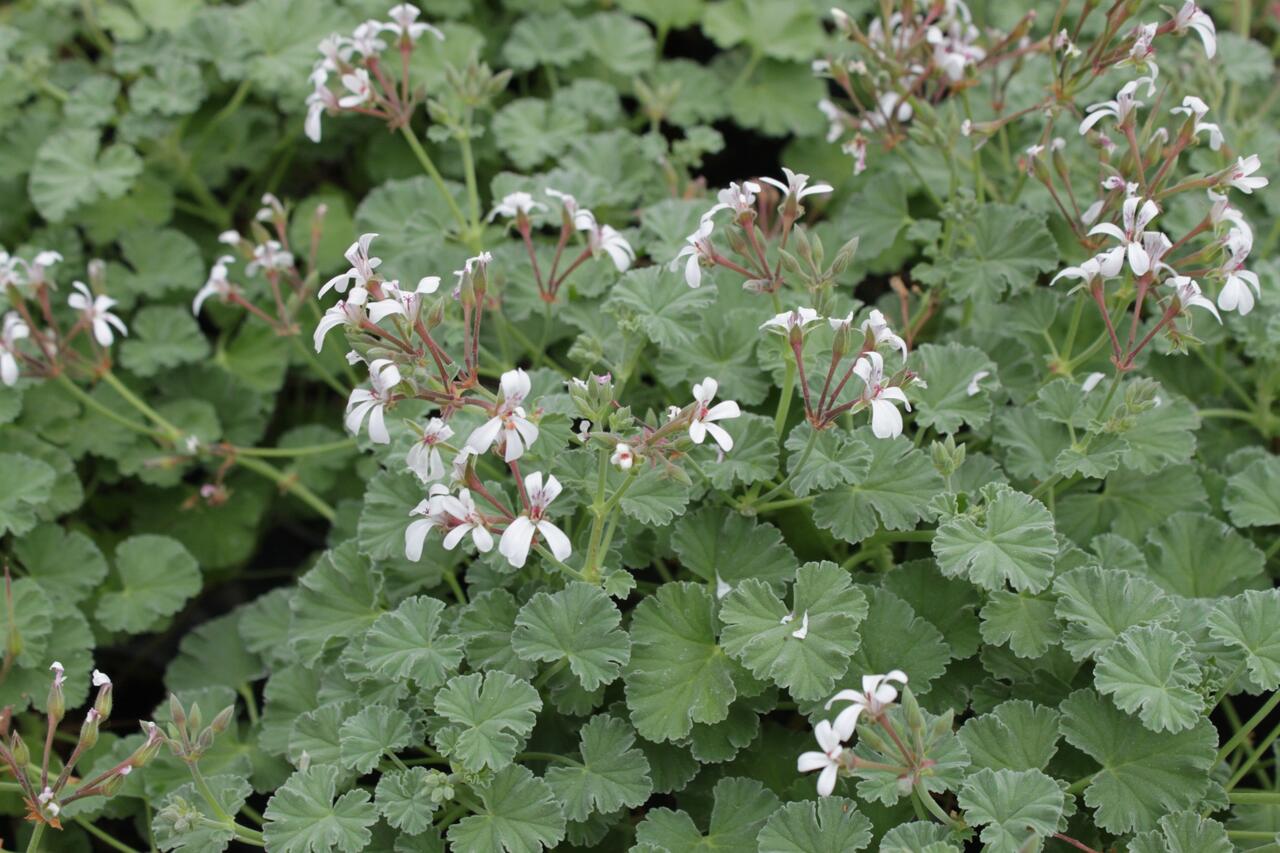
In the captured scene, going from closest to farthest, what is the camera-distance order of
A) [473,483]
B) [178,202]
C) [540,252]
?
[473,483] < [540,252] < [178,202]

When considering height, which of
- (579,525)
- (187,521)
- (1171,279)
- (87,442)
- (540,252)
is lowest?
(187,521)

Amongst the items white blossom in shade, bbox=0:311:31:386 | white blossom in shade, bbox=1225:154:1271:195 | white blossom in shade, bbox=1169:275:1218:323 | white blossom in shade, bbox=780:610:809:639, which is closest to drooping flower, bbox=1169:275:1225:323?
white blossom in shade, bbox=1169:275:1218:323

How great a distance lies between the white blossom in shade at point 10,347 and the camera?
265 cm

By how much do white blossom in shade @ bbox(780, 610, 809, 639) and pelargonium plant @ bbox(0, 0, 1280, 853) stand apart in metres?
0.01

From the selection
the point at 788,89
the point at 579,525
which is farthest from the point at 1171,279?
the point at 788,89

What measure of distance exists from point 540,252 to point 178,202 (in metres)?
1.35

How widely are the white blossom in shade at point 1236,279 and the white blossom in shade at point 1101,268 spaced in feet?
0.63

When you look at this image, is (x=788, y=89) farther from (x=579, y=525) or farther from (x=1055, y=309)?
(x=579, y=525)


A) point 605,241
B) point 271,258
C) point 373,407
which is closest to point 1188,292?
point 605,241

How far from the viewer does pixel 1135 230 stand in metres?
2.14

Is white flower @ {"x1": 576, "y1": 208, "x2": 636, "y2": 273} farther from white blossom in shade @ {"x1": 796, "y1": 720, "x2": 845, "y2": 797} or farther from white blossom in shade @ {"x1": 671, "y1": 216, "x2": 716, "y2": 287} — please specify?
white blossom in shade @ {"x1": 796, "y1": 720, "x2": 845, "y2": 797}

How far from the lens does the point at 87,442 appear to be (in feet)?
10.3

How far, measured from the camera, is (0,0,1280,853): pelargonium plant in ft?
6.82

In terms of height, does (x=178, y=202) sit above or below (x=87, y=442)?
above
